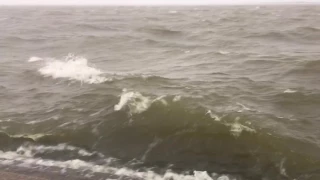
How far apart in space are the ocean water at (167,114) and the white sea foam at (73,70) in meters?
0.06

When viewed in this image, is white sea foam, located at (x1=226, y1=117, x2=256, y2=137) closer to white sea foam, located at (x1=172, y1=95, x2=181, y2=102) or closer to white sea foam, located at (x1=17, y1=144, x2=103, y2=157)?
white sea foam, located at (x1=172, y1=95, x2=181, y2=102)

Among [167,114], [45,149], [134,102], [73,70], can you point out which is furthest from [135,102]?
[73,70]

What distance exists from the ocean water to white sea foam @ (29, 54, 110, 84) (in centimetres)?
6

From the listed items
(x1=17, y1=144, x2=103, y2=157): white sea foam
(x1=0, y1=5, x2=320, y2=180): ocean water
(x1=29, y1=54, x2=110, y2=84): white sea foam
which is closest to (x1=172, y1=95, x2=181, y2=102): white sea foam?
(x1=0, y1=5, x2=320, y2=180): ocean water

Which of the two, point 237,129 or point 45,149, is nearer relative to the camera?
point 45,149

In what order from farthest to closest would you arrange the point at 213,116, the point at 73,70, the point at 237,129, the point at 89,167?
the point at 73,70 → the point at 213,116 → the point at 237,129 → the point at 89,167

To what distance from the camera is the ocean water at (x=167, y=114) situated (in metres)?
9.97

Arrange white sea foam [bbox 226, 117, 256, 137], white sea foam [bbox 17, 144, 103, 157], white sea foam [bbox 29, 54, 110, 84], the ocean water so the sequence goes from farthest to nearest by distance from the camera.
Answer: white sea foam [bbox 29, 54, 110, 84] → white sea foam [bbox 226, 117, 256, 137] → white sea foam [bbox 17, 144, 103, 157] → the ocean water

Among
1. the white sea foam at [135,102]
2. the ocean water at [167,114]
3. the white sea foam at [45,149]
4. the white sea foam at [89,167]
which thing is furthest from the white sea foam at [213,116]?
the white sea foam at [45,149]

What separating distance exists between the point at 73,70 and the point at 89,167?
1104cm

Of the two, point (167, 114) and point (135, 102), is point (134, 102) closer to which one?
point (135, 102)

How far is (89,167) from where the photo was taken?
9781mm

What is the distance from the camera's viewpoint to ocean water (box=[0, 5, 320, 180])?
9969mm

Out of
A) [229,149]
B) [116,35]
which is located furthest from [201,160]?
[116,35]
